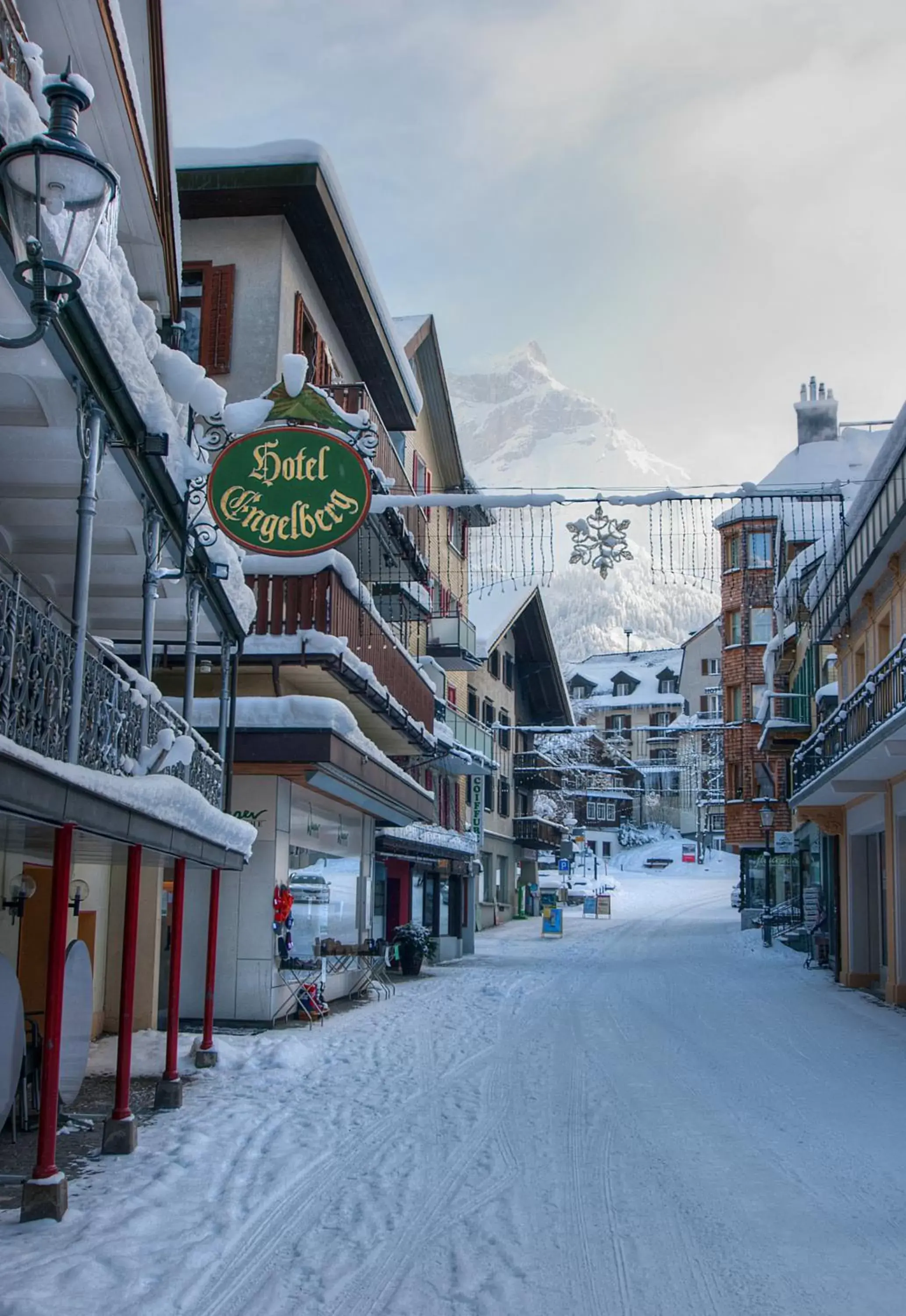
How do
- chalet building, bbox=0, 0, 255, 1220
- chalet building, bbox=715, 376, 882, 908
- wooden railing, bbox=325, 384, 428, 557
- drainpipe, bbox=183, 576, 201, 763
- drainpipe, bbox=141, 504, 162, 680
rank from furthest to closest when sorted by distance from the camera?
1. chalet building, bbox=715, 376, 882, 908
2. wooden railing, bbox=325, 384, 428, 557
3. drainpipe, bbox=183, 576, 201, 763
4. drainpipe, bbox=141, 504, 162, 680
5. chalet building, bbox=0, 0, 255, 1220

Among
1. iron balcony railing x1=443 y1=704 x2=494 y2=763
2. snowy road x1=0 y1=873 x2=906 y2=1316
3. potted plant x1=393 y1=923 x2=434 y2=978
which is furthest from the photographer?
iron balcony railing x1=443 y1=704 x2=494 y2=763

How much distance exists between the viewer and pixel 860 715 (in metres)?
19.4

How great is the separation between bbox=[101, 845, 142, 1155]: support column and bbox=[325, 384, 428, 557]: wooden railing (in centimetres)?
785

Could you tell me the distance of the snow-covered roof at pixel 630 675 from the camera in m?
97.2

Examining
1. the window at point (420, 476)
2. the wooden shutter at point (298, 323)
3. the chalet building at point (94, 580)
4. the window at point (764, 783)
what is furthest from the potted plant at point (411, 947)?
the window at point (764, 783)

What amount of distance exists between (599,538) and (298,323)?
29.3 feet

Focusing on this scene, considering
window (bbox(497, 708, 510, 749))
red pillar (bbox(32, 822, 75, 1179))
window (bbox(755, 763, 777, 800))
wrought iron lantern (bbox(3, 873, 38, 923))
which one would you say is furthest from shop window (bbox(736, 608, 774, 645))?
red pillar (bbox(32, 822, 75, 1179))

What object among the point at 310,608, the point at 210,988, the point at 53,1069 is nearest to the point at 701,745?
the point at 310,608

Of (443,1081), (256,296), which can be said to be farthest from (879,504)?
(443,1081)

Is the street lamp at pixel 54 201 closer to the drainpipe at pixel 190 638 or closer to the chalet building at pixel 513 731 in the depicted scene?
the drainpipe at pixel 190 638

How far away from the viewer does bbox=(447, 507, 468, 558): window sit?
35188 mm

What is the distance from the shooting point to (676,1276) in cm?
→ 567

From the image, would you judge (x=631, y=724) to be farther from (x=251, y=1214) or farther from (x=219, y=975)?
(x=251, y=1214)

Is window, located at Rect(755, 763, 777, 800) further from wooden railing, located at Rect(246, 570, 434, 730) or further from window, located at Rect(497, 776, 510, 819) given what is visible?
wooden railing, located at Rect(246, 570, 434, 730)
